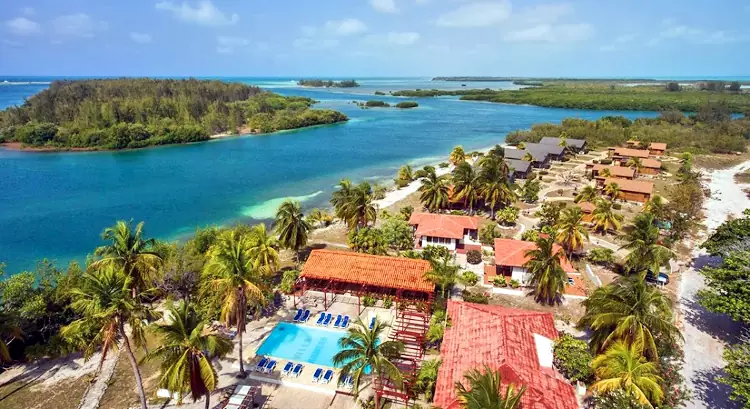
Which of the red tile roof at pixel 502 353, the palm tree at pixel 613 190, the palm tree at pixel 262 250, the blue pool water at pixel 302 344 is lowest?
the blue pool water at pixel 302 344

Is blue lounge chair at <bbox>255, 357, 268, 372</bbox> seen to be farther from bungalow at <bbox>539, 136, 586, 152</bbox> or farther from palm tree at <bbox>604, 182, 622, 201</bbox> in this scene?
bungalow at <bbox>539, 136, 586, 152</bbox>

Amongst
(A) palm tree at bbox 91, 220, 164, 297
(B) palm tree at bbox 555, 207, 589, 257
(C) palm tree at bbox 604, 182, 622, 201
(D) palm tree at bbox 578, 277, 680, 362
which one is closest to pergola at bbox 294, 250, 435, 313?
(A) palm tree at bbox 91, 220, 164, 297

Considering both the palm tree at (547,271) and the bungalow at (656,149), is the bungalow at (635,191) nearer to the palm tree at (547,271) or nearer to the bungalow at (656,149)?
the palm tree at (547,271)

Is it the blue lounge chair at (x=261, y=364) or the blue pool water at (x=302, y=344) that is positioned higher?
the blue lounge chair at (x=261, y=364)

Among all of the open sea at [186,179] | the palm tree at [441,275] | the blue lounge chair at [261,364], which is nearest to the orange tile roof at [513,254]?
the palm tree at [441,275]

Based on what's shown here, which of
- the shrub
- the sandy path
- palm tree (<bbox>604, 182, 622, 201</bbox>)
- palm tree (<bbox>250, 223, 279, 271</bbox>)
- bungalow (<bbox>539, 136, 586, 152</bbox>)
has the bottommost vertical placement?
the sandy path

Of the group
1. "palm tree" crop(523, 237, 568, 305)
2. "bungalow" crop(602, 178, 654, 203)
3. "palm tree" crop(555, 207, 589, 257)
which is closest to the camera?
"palm tree" crop(523, 237, 568, 305)
